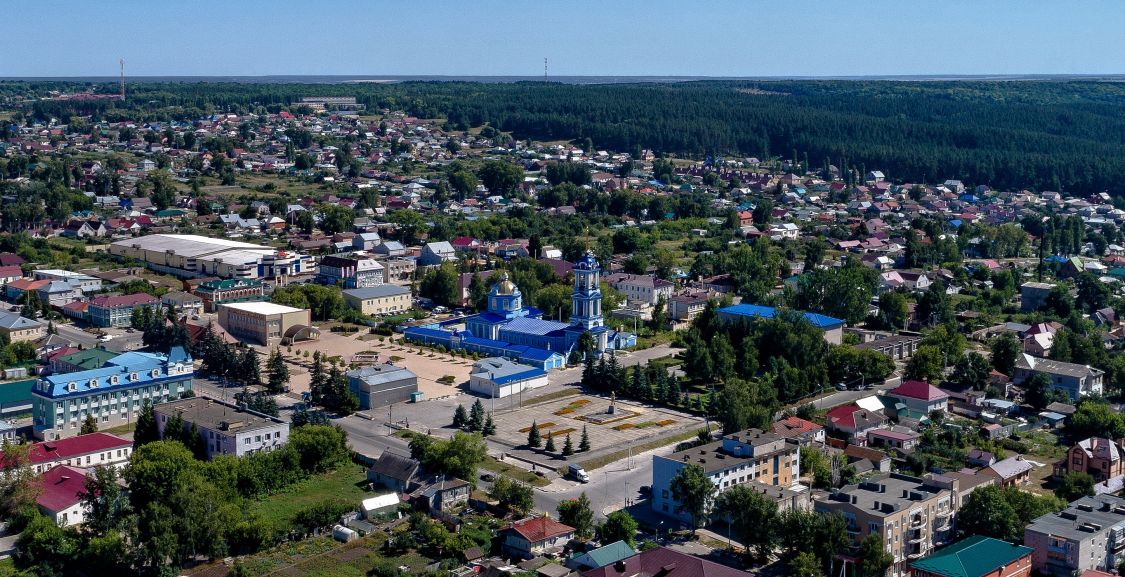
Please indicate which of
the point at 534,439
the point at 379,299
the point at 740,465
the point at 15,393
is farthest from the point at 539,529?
the point at 379,299

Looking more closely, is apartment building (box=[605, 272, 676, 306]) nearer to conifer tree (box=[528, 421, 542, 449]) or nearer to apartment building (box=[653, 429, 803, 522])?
conifer tree (box=[528, 421, 542, 449])

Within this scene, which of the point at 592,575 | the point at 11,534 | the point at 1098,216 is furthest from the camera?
the point at 1098,216

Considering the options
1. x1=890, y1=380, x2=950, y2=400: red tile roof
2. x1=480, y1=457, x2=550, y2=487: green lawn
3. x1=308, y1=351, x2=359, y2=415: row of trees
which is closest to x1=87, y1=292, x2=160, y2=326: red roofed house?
x1=308, y1=351, x2=359, y2=415: row of trees

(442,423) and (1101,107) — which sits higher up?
(1101,107)

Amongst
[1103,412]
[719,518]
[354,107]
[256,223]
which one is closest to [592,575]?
[719,518]

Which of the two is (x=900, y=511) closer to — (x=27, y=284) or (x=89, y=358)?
(x=89, y=358)

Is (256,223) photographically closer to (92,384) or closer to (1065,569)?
(92,384)
